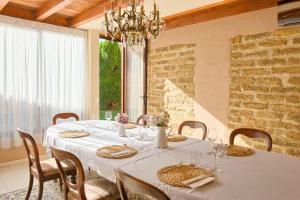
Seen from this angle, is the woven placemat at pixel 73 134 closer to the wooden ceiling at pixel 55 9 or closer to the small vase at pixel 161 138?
the small vase at pixel 161 138

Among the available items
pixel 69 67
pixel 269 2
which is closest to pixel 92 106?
pixel 69 67

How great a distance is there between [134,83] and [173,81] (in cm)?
101

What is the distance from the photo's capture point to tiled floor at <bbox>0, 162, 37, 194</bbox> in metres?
3.01

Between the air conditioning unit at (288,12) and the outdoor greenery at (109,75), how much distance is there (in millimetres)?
5514

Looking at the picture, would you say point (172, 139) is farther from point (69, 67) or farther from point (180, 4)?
point (69, 67)

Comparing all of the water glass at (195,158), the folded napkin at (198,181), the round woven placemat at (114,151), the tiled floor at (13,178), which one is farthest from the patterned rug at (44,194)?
the folded napkin at (198,181)

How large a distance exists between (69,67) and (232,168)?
334 cm

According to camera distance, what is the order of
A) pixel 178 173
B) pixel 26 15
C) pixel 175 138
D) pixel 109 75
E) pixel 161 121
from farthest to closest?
pixel 109 75 → pixel 26 15 → pixel 175 138 → pixel 161 121 → pixel 178 173

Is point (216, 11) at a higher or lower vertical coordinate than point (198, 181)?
higher

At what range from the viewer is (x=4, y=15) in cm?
350

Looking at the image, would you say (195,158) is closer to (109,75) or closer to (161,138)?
(161,138)

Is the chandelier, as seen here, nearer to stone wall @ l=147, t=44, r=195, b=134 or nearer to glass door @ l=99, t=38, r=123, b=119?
stone wall @ l=147, t=44, r=195, b=134

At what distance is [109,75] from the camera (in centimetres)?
801

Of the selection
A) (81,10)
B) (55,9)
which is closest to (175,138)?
(55,9)
